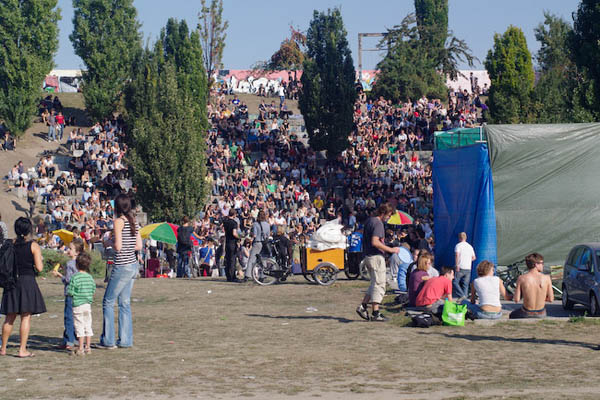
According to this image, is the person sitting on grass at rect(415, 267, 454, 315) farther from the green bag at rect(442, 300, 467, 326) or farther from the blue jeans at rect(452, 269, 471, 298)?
the blue jeans at rect(452, 269, 471, 298)

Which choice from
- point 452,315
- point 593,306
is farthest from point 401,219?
point 452,315

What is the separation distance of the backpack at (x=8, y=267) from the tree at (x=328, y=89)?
37938 mm

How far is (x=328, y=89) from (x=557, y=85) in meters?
12.8

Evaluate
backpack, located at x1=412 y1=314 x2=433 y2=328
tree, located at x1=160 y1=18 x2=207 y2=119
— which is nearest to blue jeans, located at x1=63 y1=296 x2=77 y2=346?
backpack, located at x1=412 y1=314 x2=433 y2=328

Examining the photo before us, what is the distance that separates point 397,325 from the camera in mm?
13789

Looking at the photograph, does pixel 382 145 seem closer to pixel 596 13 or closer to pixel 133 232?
pixel 596 13

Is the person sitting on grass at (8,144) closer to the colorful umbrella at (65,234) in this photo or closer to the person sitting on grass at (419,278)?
the colorful umbrella at (65,234)

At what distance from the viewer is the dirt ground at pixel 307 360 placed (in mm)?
8719

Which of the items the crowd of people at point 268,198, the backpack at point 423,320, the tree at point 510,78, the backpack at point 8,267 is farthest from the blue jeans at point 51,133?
the backpack at point 8,267

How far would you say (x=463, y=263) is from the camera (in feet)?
58.2

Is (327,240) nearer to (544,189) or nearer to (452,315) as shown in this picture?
(544,189)

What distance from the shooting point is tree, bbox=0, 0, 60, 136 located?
158ft

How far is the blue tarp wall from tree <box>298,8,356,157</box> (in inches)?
1051

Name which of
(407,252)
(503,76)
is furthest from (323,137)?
(407,252)
